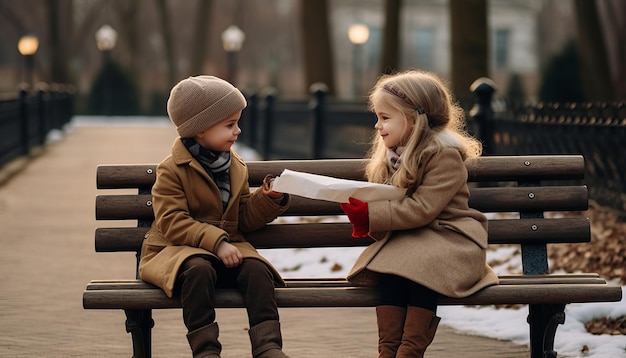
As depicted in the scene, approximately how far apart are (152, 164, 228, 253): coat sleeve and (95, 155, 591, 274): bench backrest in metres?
0.39

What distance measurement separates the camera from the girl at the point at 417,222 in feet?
14.9

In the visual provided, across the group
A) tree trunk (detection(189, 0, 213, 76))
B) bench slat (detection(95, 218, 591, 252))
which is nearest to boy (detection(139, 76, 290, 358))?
bench slat (detection(95, 218, 591, 252))

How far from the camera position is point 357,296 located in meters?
4.63

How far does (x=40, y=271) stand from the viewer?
8.59m

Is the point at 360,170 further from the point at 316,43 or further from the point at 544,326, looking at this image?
the point at 316,43

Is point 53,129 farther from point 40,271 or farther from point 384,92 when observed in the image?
point 384,92

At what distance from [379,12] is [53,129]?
44.4 m

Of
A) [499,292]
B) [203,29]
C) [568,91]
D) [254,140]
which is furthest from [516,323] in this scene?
[203,29]

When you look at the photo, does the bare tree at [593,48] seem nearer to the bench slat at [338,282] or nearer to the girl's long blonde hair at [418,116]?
the bench slat at [338,282]

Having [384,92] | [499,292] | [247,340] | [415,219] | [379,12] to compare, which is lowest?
[247,340]

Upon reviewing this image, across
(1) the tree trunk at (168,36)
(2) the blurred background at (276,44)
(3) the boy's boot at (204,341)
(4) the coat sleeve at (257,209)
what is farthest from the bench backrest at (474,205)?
(1) the tree trunk at (168,36)

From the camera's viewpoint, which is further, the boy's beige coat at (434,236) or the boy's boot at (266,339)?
the boy's beige coat at (434,236)

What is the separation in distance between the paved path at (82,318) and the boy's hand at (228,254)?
1.29 meters

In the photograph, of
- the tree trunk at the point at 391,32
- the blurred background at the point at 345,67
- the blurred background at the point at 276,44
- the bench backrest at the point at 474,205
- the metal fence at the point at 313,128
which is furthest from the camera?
the blurred background at the point at 276,44
